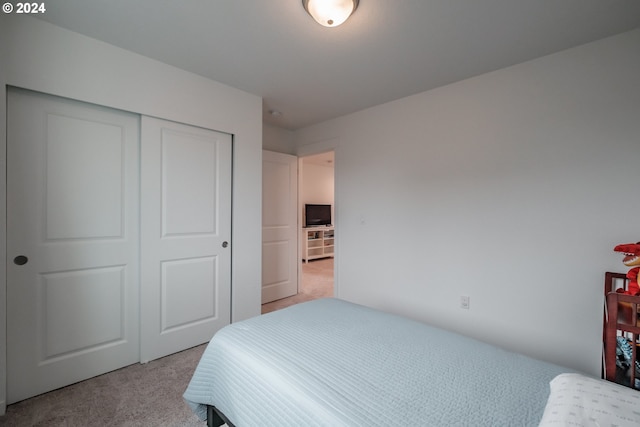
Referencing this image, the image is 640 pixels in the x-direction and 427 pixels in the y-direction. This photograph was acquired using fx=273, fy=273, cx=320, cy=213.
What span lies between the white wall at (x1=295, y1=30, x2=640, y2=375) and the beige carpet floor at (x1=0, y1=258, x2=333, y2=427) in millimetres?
2023

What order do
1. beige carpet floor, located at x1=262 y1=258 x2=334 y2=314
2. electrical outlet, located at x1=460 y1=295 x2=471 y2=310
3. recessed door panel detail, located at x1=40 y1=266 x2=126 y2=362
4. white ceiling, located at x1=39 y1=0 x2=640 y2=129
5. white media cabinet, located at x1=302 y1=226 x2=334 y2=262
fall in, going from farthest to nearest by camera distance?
white media cabinet, located at x1=302 y1=226 x2=334 y2=262 < beige carpet floor, located at x1=262 y1=258 x2=334 y2=314 < electrical outlet, located at x1=460 y1=295 x2=471 y2=310 < recessed door panel detail, located at x1=40 y1=266 x2=126 y2=362 < white ceiling, located at x1=39 y1=0 x2=640 y2=129

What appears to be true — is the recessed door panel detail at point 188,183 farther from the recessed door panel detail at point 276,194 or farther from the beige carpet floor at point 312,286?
the beige carpet floor at point 312,286

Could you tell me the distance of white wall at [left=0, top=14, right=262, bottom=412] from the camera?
1.62 m

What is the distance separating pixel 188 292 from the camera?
7.84 feet

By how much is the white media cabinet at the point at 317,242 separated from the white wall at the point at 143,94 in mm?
3434

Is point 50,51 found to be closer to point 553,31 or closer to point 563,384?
point 563,384

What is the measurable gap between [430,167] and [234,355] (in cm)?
234

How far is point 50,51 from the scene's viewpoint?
1.73 metres

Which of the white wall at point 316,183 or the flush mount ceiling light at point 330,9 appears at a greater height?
the flush mount ceiling light at point 330,9

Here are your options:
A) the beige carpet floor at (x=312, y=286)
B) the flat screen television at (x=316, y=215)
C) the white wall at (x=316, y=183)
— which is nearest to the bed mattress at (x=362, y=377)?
the beige carpet floor at (x=312, y=286)

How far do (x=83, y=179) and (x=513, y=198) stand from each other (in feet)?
10.6

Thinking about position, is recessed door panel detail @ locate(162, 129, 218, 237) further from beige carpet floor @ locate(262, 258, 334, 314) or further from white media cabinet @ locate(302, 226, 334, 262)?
white media cabinet @ locate(302, 226, 334, 262)

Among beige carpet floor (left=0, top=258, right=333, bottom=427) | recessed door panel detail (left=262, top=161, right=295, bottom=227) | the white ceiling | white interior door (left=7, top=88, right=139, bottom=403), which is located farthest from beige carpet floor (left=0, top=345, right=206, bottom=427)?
the white ceiling

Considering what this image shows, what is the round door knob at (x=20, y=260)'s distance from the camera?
1.67 meters
